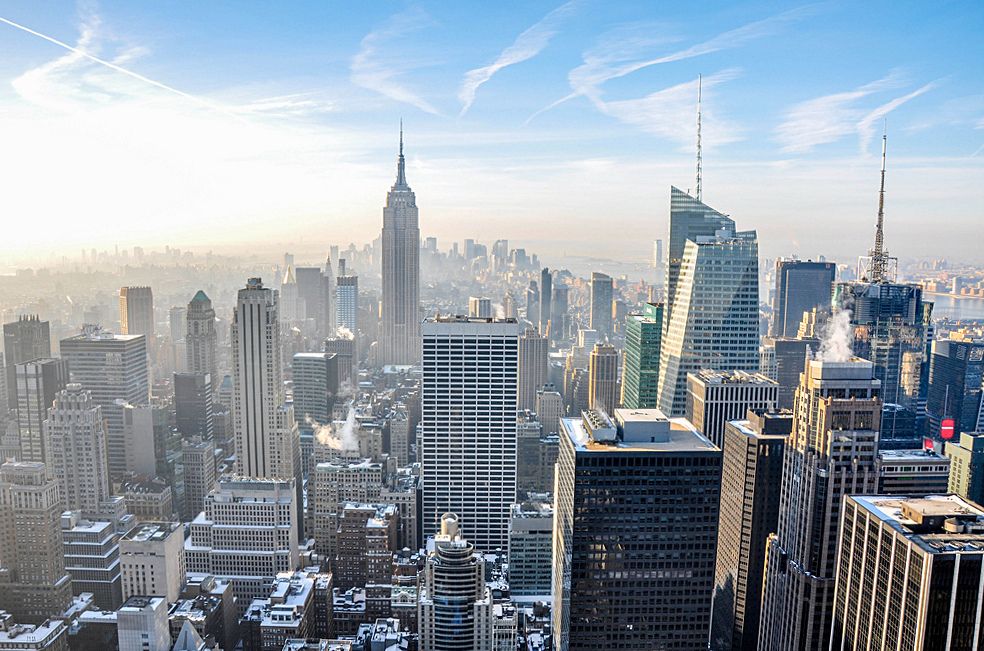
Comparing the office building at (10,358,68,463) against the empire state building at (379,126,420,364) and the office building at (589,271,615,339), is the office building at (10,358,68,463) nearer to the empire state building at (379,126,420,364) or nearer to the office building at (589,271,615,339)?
the empire state building at (379,126,420,364)

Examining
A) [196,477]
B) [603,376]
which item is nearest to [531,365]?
[603,376]

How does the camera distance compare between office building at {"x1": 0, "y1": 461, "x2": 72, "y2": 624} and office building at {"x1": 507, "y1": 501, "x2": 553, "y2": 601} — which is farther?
office building at {"x1": 507, "y1": 501, "x2": 553, "y2": 601}

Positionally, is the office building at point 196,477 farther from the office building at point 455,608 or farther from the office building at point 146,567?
the office building at point 455,608

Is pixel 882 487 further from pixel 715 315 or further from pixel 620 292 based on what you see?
pixel 620 292

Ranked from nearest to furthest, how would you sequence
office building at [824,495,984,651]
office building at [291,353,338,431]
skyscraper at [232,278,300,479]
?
office building at [824,495,984,651]
skyscraper at [232,278,300,479]
office building at [291,353,338,431]

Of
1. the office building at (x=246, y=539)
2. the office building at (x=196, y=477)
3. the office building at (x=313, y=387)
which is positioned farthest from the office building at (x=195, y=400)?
the office building at (x=246, y=539)

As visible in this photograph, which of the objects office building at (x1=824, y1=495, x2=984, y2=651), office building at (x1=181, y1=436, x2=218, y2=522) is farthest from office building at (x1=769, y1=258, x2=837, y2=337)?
office building at (x1=181, y1=436, x2=218, y2=522)
